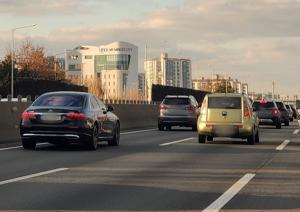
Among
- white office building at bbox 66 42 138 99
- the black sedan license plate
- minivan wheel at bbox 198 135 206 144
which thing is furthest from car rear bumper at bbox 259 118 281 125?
white office building at bbox 66 42 138 99

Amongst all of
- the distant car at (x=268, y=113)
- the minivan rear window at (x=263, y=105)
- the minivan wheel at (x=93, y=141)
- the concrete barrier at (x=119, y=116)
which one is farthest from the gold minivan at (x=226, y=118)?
the minivan rear window at (x=263, y=105)

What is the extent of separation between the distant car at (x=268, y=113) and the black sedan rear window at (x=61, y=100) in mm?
19654

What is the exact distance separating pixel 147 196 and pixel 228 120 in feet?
38.8

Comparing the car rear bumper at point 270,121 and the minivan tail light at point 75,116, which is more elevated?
the minivan tail light at point 75,116

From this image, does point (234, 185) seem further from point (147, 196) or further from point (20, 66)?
point (20, 66)

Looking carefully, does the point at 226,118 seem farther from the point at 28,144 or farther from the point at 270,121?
the point at 270,121

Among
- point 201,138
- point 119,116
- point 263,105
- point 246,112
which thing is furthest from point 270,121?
point 201,138

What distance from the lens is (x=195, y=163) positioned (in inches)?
577

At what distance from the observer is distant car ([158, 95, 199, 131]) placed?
3169cm

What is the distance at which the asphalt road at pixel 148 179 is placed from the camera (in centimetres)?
913

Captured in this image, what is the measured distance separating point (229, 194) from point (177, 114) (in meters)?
21.8

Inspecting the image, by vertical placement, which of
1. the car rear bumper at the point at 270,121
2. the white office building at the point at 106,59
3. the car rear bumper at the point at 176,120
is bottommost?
the car rear bumper at the point at 270,121

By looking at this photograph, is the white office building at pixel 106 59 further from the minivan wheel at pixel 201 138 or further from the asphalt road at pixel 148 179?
the asphalt road at pixel 148 179

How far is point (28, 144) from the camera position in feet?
58.9
